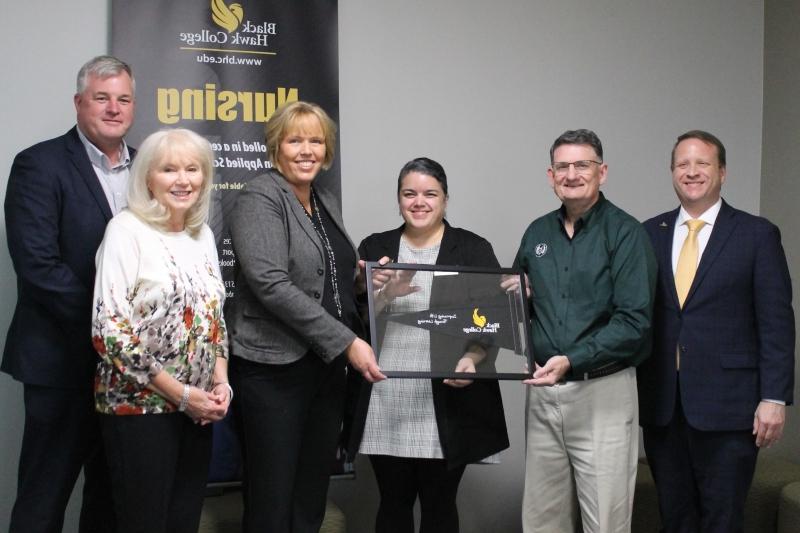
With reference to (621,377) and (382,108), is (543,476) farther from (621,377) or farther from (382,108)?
(382,108)

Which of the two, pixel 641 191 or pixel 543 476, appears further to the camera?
pixel 641 191

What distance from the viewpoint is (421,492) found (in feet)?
9.29

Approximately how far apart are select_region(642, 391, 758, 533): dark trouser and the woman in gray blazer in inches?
41.9

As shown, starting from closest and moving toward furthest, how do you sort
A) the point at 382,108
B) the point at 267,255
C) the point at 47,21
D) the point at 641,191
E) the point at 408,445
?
the point at 267,255
the point at 408,445
the point at 47,21
the point at 382,108
the point at 641,191

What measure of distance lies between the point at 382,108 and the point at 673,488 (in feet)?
6.36

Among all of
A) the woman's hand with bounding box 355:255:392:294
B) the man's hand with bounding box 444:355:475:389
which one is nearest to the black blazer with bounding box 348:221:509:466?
Result: the man's hand with bounding box 444:355:475:389

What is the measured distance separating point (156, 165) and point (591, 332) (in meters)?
1.42

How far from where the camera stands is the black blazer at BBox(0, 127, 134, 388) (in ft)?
7.74

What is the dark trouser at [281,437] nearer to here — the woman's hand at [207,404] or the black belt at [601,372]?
the woman's hand at [207,404]

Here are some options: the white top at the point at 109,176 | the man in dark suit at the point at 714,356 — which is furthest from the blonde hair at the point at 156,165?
the man in dark suit at the point at 714,356

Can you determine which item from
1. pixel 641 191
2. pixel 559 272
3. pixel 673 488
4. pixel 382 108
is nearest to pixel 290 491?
pixel 559 272

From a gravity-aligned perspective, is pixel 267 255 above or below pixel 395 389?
above

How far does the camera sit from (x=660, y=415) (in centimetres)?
278

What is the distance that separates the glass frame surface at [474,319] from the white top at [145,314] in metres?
0.59
